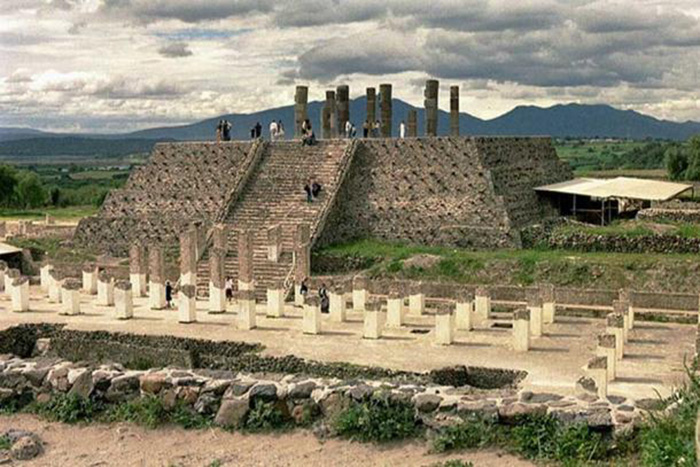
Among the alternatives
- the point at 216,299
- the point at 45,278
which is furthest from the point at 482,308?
the point at 45,278

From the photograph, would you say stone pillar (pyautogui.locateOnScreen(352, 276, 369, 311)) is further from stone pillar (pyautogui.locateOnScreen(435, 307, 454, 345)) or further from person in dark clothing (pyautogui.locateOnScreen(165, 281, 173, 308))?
person in dark clothing (pyautogui.locateOnScreen(165, 281, 173, 308))

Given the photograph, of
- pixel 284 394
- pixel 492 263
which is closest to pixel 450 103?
A: pixel 492 263

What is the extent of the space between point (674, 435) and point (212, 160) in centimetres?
2633

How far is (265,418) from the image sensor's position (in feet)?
31.2

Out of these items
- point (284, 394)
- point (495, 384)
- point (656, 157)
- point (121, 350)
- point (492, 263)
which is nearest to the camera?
point (284, 394)

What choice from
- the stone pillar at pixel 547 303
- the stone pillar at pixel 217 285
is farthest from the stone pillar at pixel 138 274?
the stone pillar at pixel 547 303

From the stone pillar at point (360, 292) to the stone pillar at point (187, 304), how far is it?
170 inches

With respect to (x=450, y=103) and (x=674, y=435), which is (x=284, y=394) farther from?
(x=450, y=103)

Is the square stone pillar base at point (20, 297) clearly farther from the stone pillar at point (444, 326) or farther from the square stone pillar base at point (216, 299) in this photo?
the stone pillar at point (444, 326)

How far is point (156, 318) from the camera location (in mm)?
22797

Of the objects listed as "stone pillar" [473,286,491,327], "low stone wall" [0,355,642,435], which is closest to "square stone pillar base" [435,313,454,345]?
"stone pillar" [473,286,491,327]

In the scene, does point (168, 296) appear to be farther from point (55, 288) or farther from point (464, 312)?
point (464, 312)

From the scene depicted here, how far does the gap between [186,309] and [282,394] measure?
505 inches

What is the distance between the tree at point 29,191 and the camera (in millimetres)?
62250
